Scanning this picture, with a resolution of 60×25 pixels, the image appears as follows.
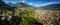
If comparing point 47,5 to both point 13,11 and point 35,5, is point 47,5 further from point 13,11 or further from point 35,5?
point 13,11

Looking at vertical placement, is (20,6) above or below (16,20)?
above

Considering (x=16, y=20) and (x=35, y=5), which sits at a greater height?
(x=35, y=5)

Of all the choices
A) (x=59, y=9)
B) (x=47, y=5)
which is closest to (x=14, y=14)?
(x=47, y=5)

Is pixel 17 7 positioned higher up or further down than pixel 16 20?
higher up

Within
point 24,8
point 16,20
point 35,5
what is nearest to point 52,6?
point 35,5

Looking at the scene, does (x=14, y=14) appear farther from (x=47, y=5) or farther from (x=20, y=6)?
(x=47, y=5)

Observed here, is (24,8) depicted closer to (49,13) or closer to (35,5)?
(35,5)

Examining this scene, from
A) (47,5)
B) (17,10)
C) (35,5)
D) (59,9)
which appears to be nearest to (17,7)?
(17,10)
